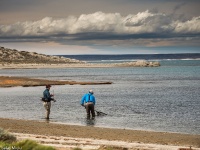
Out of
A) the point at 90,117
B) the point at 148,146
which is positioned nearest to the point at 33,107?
the point at 90,117

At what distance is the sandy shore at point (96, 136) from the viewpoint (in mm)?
16562

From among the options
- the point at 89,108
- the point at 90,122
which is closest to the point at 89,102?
the point at 89,108

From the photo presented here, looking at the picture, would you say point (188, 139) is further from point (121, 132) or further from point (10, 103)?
point (10, 103)

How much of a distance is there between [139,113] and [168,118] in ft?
9.88

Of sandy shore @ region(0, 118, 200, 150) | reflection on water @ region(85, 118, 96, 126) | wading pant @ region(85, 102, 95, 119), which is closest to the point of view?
sandy shore @ region(0, 118, 200, 150)

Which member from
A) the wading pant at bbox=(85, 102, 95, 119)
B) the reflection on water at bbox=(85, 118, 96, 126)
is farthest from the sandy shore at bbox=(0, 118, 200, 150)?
the wading pant at bbox=(85, 102, 95, 119)

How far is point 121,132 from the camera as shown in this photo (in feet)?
69.8

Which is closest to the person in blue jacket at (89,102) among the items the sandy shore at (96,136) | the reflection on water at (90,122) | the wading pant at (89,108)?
the wading pant at (89,108)

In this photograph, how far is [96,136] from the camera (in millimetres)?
19609

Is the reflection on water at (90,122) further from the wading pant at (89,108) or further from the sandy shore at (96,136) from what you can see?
the sandy shore at (96,136)

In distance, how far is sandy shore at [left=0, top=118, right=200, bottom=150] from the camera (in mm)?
16562

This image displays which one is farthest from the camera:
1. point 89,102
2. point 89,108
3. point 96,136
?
point 89,102

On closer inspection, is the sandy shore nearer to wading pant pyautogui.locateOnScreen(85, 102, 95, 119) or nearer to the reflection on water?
the reflection on water

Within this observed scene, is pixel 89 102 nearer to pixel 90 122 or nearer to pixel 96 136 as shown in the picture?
pixel 90 122
